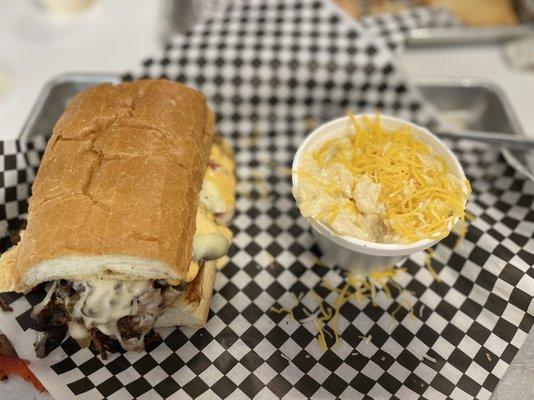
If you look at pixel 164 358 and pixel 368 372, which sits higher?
pixel 164 358

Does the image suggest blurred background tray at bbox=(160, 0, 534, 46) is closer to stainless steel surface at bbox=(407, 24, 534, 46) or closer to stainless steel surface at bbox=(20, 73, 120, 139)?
stainless steel surface at bbox=(407, 24, 534, 46)

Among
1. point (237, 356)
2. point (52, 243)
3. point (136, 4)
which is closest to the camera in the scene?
point (52, 243)

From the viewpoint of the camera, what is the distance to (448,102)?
127 inches

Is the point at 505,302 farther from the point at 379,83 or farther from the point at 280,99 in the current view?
the point at 280,99

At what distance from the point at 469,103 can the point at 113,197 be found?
2.45 meters

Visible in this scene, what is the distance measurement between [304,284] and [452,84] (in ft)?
5.74

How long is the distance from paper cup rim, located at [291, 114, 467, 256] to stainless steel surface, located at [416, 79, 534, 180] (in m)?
0.81

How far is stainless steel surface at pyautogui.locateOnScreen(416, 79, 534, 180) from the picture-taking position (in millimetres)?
3090

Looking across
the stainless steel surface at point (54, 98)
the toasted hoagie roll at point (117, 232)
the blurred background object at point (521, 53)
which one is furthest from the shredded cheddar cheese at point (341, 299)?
the blurred background object at point (521, 53)

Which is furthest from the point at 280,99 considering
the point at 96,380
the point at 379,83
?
the point at 96,380

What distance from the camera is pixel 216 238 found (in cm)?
213

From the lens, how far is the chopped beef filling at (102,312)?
187 cm

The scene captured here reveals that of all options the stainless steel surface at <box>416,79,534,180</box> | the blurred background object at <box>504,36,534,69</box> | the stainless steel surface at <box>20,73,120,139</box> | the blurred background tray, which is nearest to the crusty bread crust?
the stainless steel surface at <box>20,73,120,139</box>

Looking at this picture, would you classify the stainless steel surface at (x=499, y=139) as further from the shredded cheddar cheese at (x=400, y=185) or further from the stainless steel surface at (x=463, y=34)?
the stainless steel surface at (x=463, y=34)
